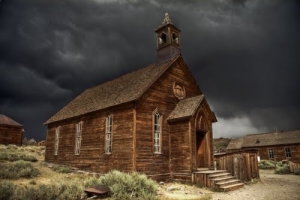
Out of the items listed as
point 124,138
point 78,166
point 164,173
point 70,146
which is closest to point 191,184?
point 164,173

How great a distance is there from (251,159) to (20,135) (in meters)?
41.1

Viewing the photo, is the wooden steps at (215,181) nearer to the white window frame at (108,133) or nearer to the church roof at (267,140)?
the white window frame at (108,133)

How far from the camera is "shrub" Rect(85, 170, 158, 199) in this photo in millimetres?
9669

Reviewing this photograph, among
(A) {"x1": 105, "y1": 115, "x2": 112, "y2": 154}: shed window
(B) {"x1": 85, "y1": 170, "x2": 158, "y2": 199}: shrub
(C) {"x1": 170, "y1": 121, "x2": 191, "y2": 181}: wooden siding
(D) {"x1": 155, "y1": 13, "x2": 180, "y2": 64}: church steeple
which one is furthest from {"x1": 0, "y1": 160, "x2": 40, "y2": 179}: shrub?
(D) {"x1": 155, "y1": 13, "x2": 180, "y2": 64}: church steeple

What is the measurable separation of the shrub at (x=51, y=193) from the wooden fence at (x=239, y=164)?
11.2m

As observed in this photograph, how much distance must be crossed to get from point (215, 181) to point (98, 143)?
8.60 meters

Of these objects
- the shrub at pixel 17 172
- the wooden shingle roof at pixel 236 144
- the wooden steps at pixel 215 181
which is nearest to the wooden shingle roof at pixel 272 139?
the wooden shingle roof at pixel 236 144

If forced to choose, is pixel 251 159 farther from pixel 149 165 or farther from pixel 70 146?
pixel 70 146

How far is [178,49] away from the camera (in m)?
19.5

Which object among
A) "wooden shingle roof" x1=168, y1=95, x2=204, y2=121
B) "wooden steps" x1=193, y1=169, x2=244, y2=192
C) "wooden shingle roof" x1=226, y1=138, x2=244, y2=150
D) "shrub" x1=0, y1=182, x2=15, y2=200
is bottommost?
"wooden steps" x1=193, y1=169, x2=244, y2=192

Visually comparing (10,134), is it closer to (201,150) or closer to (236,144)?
(201,150)

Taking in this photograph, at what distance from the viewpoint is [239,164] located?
54.1 ft

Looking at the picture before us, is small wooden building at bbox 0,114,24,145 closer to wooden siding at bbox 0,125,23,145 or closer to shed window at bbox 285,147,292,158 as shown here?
wooden siding at bbox 0,125,23,145

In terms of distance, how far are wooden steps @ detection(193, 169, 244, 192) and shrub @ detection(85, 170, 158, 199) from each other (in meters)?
4.23
